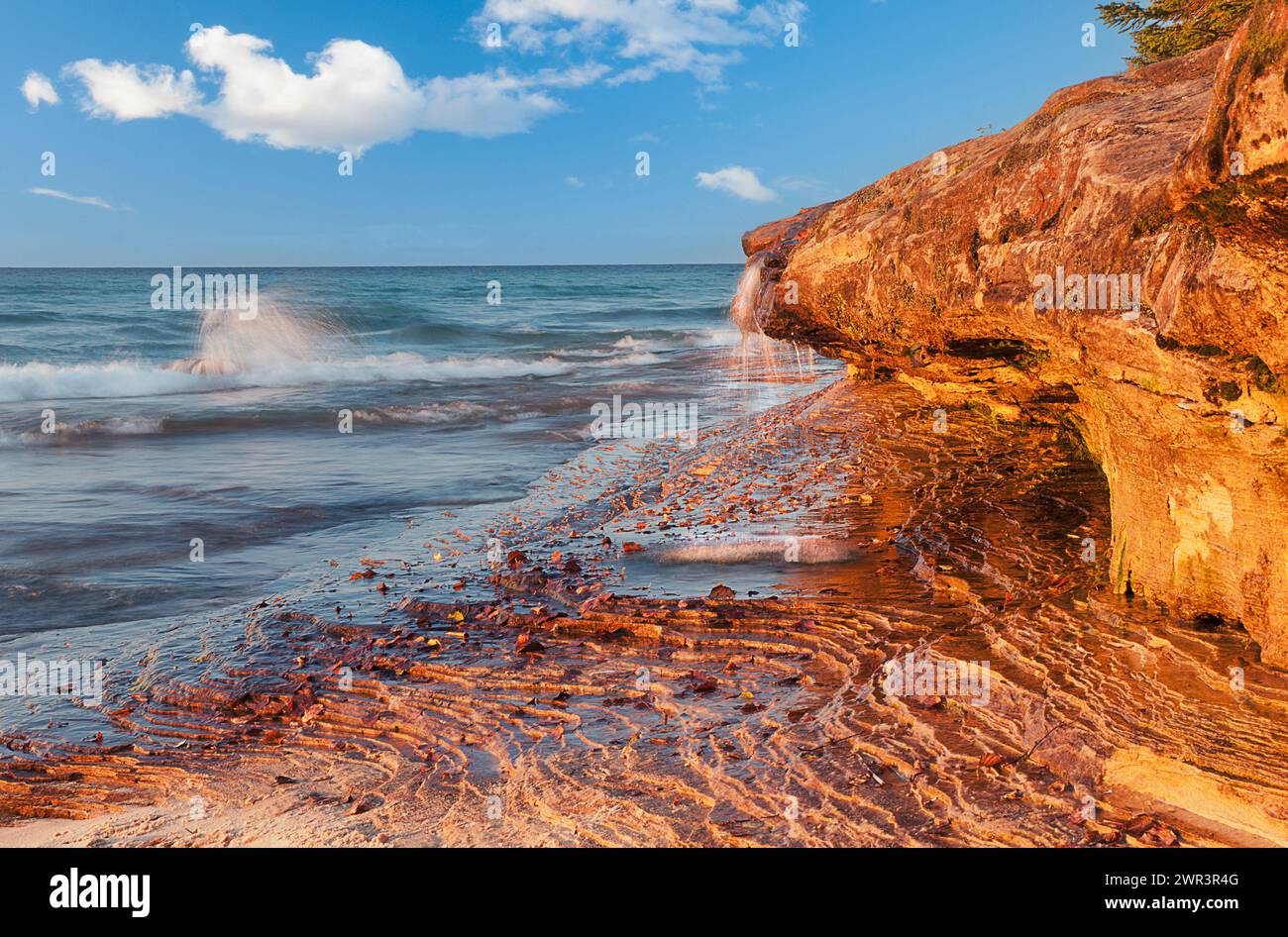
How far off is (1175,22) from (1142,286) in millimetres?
11867

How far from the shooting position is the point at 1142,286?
4.64 meters

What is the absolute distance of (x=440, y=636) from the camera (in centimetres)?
654

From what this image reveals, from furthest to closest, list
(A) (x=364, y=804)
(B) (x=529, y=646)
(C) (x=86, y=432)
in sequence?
(C) (x=86, y=432) < (B) (x=529, y=646) < (A) (x=364, y=804)

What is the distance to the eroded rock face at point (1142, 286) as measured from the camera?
11.5 ft

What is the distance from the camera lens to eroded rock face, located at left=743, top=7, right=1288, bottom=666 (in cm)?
350

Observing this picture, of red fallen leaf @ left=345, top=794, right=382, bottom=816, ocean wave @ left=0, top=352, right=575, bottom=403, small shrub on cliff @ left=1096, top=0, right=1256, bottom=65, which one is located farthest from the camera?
ocean wave @ left=0, top=352, right=575, bottom=403

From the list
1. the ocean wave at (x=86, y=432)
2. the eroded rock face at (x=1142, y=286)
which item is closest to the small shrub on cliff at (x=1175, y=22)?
the eroded rock face at (x=1142, y=286)

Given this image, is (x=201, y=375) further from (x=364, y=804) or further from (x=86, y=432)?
(x=364, y=804)

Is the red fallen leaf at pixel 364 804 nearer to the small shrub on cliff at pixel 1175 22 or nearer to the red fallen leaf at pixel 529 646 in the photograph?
the red fallen leaf at pixel 529 646

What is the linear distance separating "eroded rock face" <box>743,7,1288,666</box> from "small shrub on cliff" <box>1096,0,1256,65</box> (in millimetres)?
5611

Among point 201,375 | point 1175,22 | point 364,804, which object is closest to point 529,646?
point 364,804

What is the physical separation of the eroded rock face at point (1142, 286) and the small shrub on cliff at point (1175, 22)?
221 inches

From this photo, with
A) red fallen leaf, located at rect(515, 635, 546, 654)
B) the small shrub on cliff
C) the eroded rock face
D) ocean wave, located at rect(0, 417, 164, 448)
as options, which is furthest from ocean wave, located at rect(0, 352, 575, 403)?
the eroded rock face

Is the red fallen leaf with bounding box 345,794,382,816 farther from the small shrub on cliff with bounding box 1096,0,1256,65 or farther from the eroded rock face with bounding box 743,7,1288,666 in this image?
the small shrub on cliff with bounding box 1096,0,1256,65
